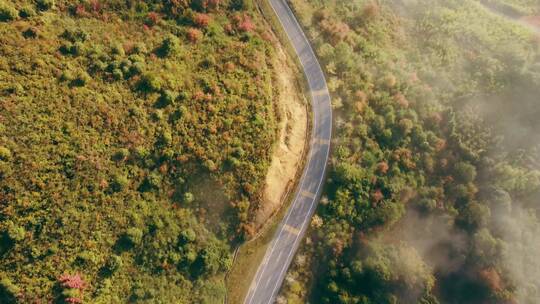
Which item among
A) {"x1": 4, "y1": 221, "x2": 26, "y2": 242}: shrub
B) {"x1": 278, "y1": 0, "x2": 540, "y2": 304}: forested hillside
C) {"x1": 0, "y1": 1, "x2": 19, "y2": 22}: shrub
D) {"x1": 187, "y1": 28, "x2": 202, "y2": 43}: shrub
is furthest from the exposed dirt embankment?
{"x1": 0, "y1": 1, "x2": 19, "y2": 22}: shrub

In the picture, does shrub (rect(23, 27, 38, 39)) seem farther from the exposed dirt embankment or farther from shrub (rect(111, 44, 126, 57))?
the exposed dirt embankment

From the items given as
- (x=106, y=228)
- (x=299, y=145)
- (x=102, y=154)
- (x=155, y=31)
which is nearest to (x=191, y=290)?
(x=106, y=228)

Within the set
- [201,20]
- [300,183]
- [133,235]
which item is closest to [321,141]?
[300,183]

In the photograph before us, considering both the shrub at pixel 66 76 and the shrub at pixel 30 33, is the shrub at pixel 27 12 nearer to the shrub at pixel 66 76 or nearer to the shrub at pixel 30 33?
the shrub at pixel 30 33

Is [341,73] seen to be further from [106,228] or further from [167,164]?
[106,228]

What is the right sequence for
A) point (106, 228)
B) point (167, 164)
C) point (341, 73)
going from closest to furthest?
point (106, 228) < point (167, 164) < point (341, 73)

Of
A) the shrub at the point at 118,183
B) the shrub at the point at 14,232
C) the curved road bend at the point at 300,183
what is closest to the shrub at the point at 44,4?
the shrub at the point at 118,183
